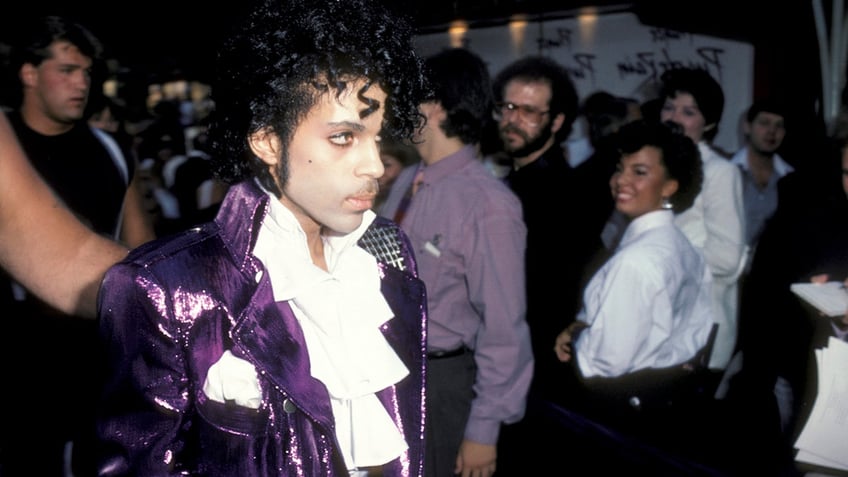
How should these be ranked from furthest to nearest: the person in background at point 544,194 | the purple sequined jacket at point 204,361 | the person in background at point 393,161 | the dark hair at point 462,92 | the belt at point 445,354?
the person in background at point 393,161 → the person in background at point 544,194 → the dark hair at point 462,92 → the belt at point 445,354 → the purple sequined jacket at point 204,361

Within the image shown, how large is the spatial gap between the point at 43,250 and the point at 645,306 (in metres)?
2.04

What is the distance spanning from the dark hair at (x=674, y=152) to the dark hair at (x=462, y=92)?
0.73 m

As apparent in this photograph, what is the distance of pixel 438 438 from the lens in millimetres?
2826

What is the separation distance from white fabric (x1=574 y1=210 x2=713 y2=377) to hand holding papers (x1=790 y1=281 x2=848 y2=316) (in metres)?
0.62

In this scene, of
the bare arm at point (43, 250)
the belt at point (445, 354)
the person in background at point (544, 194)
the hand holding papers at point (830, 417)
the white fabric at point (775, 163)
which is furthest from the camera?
the white fabric at point (775, 163)

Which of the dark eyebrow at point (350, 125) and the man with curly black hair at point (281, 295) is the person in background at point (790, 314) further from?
the dark eyebrow at point (350, 125)

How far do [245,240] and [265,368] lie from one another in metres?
0.24

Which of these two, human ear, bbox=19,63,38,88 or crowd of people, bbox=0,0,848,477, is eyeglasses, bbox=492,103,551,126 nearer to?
crowd of people, bbox=0,0,848,477

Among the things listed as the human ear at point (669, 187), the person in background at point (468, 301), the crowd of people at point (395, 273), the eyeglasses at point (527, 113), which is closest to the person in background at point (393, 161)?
the crowd of people at point (395, 273)

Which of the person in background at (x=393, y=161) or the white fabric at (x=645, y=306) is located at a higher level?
the person in background at (x=393, y=161)

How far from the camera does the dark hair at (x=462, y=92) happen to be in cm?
298

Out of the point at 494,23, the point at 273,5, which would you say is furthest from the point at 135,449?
the point at 494,23

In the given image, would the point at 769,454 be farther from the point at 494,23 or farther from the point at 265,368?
the point at 494,23

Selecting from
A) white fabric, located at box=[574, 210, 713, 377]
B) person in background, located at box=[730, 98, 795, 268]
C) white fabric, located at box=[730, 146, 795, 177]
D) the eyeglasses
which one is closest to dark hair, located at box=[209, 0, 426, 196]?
white fabric, located at box=[574, 210, 713, 377]
